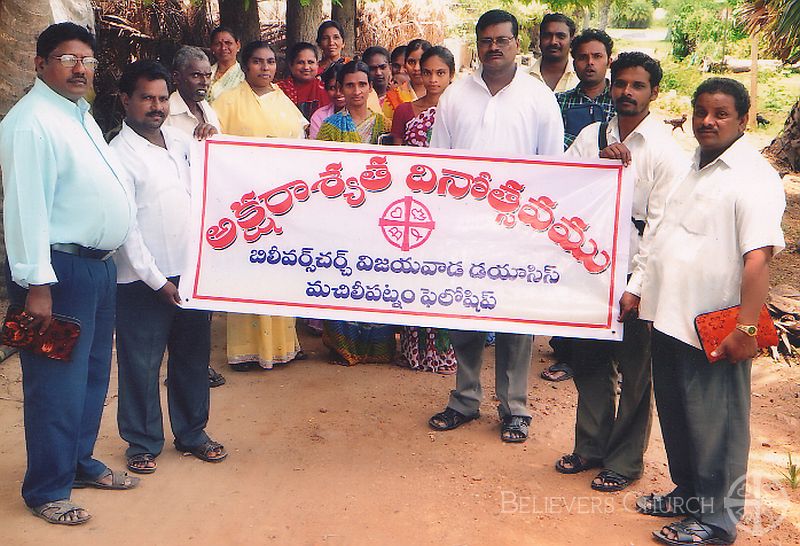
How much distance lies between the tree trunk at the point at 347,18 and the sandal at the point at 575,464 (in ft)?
19.8

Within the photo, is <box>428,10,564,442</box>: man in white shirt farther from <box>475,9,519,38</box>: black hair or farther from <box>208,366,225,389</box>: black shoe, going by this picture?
<box>208,366,225,389</box>: black shoe

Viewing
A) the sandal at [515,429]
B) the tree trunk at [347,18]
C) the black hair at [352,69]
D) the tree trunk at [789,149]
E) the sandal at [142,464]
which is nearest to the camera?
the sandal at [142,464]

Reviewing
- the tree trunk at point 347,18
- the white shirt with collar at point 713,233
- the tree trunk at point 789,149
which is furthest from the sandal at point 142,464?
the tree trunk at point 789,149

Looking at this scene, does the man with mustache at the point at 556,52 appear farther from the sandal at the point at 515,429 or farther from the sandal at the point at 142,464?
the sandal at the point at 142,464

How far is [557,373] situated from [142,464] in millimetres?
2700

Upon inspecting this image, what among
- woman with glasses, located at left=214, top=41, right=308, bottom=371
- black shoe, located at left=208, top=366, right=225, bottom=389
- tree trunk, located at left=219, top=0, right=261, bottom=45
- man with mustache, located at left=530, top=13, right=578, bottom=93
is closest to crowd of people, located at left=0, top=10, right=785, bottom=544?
man with mustache, located at left=530, top=13, right=578, bottom=93

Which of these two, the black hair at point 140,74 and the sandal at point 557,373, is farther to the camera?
the sandal at point 557,373

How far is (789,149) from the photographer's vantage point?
12016mm

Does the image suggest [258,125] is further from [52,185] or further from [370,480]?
[370,480]

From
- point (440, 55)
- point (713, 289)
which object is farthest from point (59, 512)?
point (440, 55)

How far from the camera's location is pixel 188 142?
4.14 meters

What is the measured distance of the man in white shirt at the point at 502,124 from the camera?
4324 millimetres

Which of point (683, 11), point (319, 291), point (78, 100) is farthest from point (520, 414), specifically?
point (683, 11)

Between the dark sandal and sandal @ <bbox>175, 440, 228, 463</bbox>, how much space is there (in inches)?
79.6
